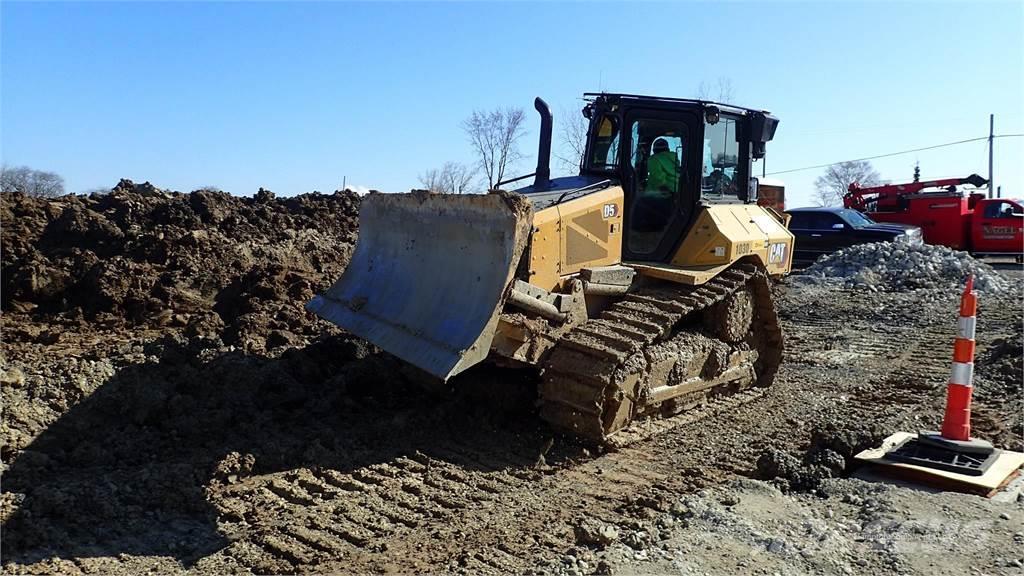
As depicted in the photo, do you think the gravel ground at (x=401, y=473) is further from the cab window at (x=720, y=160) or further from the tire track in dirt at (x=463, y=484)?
the cab window at (x=720, y=160)

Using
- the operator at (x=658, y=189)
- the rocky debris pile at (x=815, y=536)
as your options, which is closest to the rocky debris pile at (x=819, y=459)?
the rocky debris pile at (x=815, y=536)

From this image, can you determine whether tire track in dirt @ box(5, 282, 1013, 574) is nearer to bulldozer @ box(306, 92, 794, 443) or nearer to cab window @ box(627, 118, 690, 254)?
bulldozer @ box(306, 92, 794, 443)

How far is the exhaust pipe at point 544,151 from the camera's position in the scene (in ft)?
21.5

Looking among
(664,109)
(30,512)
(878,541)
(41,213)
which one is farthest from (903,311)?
(41,213)

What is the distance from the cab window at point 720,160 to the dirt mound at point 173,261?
390cm

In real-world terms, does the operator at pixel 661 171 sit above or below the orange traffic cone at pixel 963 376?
above

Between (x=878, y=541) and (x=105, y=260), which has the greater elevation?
(x=105, y=260)

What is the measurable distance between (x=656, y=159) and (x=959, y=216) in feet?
57.2

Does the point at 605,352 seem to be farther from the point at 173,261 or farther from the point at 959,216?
the point at 959,216

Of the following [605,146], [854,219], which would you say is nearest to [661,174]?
[605,146]

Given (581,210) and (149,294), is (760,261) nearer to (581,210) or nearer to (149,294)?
(581,210)

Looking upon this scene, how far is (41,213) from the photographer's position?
1052 centimetres

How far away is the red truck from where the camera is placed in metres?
19.8

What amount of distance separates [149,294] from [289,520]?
5347mm
